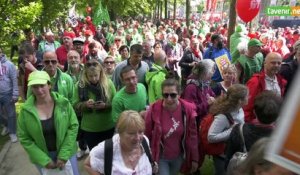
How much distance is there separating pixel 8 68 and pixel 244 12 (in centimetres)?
619

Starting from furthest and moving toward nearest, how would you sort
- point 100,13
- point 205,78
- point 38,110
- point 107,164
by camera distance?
1. point 100,13
2. point 205,78
3. point 38,110
4. point 107,164

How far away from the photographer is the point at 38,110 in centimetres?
408

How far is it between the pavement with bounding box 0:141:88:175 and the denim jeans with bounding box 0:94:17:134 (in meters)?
0.32

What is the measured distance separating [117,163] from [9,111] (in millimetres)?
4879

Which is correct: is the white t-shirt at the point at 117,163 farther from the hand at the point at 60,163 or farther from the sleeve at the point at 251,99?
the sleeve at the point at 251,99

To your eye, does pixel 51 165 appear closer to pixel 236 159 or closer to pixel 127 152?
pixel 127 152

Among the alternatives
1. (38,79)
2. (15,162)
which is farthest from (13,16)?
(38,79)

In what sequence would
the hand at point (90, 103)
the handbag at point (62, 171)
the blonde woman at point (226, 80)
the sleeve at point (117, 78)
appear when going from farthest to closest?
the sleeve at point (117, 78), the blonde woman at point (226, 80), the hand at point (90, 103), the handbag at point (62, 171)

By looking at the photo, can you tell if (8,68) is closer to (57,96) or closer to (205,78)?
(57,96)

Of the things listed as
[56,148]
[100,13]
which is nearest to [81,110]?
[56,148]

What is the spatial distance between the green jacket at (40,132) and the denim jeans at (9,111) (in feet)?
11.7

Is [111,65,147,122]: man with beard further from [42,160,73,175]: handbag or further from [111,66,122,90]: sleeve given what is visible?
[111,66,122,90]: sleeve

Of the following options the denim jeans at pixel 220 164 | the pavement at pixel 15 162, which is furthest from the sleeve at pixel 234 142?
the pavement at pixel 15 162

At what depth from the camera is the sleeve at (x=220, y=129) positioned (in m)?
4.16
